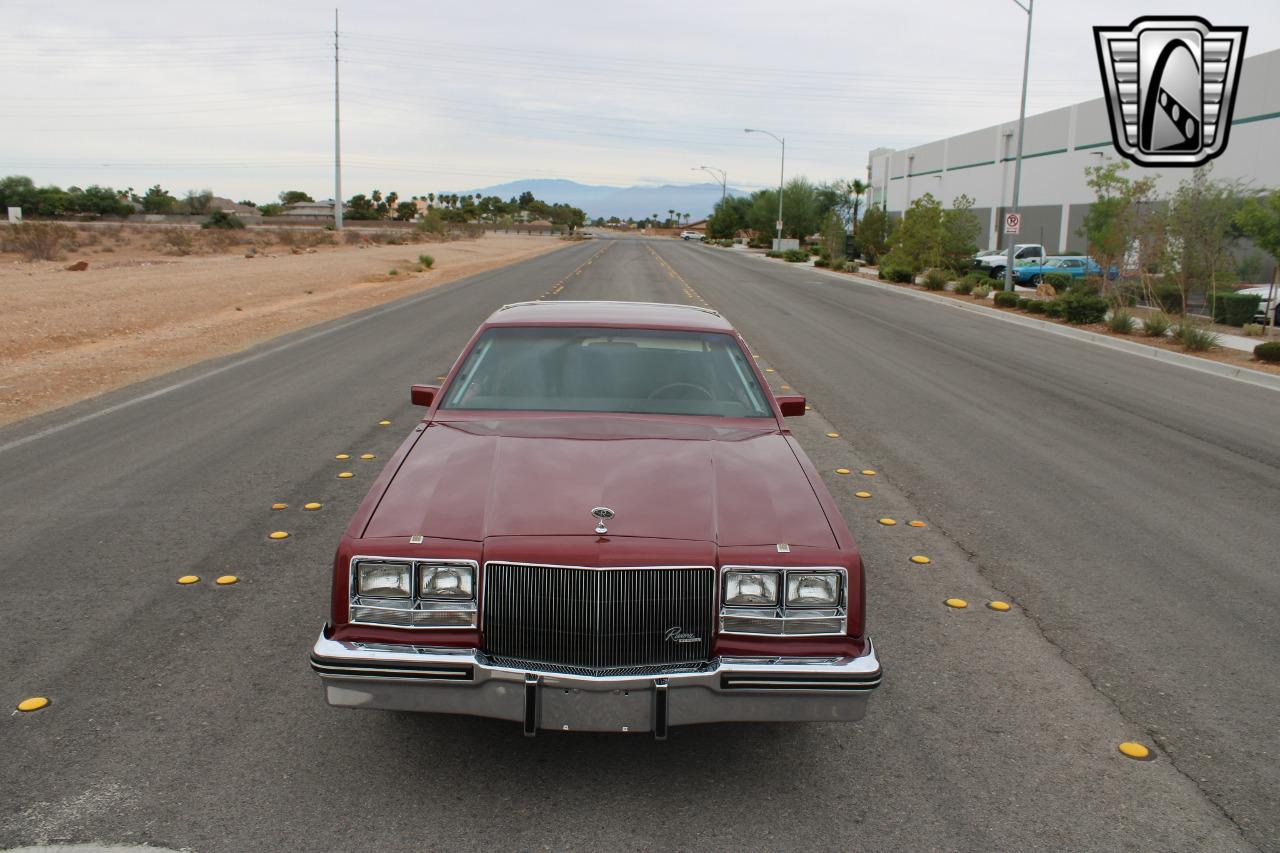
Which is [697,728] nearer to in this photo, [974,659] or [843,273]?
[974,659]

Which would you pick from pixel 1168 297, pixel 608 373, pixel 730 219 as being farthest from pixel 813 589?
pixel 730 219

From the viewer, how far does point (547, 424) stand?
4.60 metres

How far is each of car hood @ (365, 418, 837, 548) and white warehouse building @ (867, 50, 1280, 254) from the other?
3302 centimetres

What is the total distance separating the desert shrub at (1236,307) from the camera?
23844 millimetres

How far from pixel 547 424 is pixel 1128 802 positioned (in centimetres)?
272

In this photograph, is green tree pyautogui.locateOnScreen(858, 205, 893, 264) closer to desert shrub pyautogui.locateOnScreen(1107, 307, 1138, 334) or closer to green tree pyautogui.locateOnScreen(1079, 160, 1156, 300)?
green tree pyautogui.locateOnScreen(1079, 160, 1156, 300)

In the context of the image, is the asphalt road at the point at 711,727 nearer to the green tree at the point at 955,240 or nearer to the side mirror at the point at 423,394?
the side mirror at the point at 423,394

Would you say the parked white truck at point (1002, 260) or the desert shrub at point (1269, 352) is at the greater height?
the parked white truck at point (1002, 260)

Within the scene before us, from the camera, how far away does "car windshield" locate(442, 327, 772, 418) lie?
4.92m

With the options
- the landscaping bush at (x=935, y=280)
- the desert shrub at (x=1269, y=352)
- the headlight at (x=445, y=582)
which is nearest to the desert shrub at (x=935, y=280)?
the landscaping bush at (x=935, y=280)

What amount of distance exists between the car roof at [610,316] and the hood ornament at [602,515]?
5.94 feet

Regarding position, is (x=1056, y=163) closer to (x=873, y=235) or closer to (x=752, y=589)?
(x=873, y=235)

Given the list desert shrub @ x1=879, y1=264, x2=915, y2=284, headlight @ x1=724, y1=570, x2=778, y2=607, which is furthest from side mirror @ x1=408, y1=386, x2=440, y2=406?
desert shrub @ x1=879, y1=264, x2=915, y2=284

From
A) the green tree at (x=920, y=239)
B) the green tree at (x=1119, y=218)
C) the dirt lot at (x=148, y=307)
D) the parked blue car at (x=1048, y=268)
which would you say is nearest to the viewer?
the dirt lot at (x=148, y=307)
